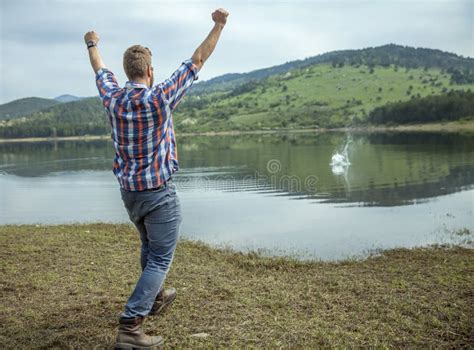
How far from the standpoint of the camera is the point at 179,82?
450cm

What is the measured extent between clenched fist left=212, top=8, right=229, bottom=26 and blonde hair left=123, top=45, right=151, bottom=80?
84 cm

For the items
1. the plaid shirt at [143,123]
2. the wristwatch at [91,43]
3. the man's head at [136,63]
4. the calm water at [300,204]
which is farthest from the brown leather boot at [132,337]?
the calm water at [300,204]

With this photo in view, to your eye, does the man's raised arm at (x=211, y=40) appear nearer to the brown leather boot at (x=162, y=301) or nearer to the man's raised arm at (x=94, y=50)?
the man's raised arm at (x=94, y=50)

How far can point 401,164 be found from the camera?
40.3 m

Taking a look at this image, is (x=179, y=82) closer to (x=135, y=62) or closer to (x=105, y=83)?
(x=135, y=62)

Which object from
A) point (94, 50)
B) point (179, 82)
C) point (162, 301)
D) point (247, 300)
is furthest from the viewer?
point (247, 300)

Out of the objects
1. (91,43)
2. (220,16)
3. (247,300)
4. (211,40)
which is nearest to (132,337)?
(247,300)

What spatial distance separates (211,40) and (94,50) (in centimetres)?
157

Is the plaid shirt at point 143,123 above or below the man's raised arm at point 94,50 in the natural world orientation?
below

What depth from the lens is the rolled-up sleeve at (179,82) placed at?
4.44m

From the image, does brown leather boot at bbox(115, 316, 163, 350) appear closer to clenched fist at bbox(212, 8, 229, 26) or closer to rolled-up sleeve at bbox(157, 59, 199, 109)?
rolled-up sleeve at bbox(157, 59, 199, 109)

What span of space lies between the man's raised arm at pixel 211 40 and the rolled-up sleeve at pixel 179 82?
84 mm

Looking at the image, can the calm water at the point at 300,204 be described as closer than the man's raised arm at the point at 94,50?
No

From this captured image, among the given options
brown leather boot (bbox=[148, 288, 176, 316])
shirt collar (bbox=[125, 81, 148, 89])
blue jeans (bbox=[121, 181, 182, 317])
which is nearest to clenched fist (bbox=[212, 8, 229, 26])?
shirt collar (bbox=[125, 81, 148, 89])
